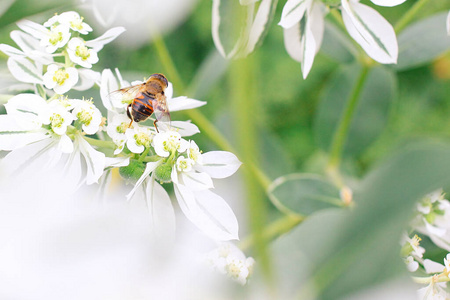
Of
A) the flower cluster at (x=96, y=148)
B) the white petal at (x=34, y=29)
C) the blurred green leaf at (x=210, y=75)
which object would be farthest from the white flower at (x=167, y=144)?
the blurred green leaf at (x=210, y=75)

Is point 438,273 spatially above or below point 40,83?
below

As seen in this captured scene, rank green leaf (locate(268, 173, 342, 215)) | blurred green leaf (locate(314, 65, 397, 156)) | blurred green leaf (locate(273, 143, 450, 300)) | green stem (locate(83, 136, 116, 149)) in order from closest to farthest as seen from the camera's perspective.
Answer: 1. blurred green leaf (locate(273, 143, 450, 300))
2. green stem (locate(83, 136, 116, 149))
3. green leaf (locate(268, 173, 342, 215))
4. blurred green leaf (locate(314, 65, 397, 156))

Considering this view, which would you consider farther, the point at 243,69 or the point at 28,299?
the point at 243,69

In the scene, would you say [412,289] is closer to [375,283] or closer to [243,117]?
[375,283]

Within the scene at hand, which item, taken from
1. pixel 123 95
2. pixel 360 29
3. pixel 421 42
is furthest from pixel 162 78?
Answer: pixel 421 42

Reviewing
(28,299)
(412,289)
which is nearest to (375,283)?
(412,289)

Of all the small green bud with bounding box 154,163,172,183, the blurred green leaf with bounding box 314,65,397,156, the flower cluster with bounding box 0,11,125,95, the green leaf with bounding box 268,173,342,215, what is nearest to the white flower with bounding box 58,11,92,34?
the flower cluster with bounding box 0,11,125,95

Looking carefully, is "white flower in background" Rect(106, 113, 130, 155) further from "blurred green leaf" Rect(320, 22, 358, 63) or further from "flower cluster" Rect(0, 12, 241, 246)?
"blurred green leaf" Rect(320, 22, 358, 63)

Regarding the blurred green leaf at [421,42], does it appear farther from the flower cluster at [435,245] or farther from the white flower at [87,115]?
the white flower at [87,115]
